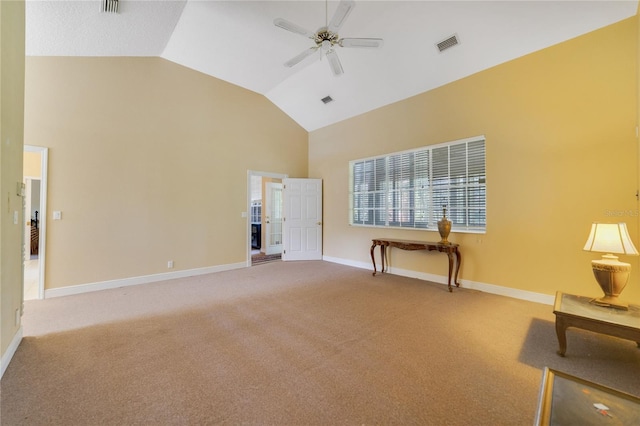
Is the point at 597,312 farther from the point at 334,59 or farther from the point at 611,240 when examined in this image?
the point at 334,59

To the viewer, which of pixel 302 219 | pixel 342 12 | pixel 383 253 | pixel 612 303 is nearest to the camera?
pixel 612 303

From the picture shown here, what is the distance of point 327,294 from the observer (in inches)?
150

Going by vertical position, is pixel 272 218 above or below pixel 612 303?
above

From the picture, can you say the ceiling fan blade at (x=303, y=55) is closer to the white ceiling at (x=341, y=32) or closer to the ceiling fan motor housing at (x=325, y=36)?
the ceiling fan motor housing at (x=325, y=36)

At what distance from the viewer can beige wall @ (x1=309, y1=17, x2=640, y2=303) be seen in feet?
9.62

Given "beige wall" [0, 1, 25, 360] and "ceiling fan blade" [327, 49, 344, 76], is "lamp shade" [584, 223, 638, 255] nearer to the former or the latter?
"ceiling fan blade" [327, 49, 344, 76]

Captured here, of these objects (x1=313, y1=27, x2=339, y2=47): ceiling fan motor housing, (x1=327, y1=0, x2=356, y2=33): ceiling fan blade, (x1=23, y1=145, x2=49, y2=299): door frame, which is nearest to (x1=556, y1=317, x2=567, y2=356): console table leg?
(x1=327, y1=0, x2=356, y2=33): ceiling fan blade

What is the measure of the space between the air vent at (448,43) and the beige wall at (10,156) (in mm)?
4462

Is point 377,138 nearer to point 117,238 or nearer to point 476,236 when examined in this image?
point 476,236

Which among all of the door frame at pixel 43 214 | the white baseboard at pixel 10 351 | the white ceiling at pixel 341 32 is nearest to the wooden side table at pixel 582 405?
the white baseboard at pixel 10 351

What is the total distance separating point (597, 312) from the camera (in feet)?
7.00

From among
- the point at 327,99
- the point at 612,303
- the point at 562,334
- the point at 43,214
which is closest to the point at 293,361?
the point at 562,334

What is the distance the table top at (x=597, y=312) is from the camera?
197cm

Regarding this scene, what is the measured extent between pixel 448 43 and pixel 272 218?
5618 mm
